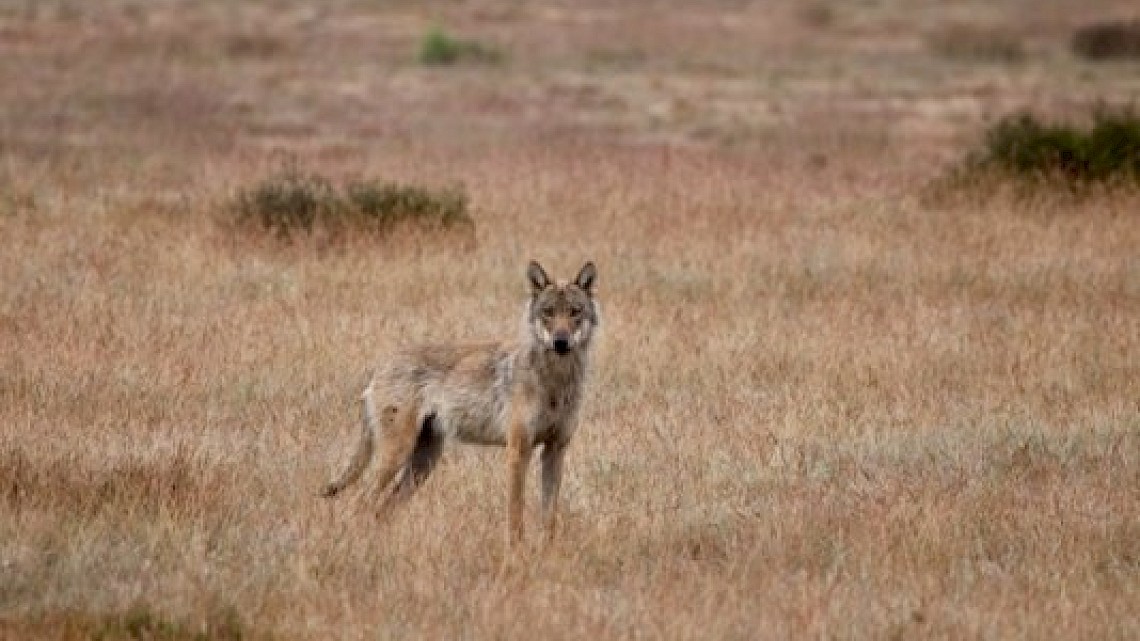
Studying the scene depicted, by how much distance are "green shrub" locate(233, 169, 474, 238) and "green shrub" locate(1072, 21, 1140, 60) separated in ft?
98.8

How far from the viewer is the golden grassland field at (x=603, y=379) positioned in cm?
835

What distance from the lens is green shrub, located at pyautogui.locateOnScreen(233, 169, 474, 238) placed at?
18125 millimetres

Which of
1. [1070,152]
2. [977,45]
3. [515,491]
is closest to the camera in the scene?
[515,491]

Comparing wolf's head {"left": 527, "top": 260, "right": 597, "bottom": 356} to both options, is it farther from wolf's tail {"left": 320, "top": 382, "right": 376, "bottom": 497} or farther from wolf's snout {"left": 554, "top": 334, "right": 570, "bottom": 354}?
wolf's tail {"left": 320, "top": 382, "right": 376, "bottom": 497}

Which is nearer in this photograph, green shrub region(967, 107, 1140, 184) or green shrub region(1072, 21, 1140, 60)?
green shrub region(967, 107, 1140, 184)

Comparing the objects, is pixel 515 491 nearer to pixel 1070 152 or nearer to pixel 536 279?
pixel 536 279

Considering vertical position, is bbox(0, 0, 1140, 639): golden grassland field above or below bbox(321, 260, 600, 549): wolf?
below

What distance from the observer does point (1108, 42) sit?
46.1 metres

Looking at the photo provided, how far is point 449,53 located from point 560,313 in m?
33.9

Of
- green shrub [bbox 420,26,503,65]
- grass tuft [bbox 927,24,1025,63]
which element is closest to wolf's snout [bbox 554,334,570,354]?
green shrub [bbox 420,26,503,65]

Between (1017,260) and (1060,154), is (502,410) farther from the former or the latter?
(1060,154)

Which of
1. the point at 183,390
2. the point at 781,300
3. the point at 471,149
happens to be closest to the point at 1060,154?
the point at 781,300

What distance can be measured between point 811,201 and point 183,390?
974 centimetres

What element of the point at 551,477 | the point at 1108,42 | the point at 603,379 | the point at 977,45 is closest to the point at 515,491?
the point at 551,477
